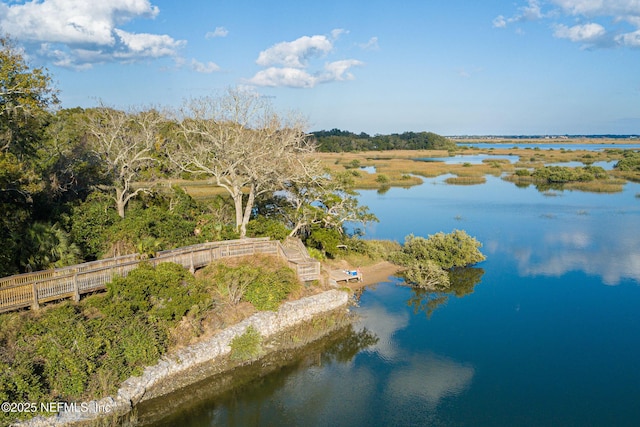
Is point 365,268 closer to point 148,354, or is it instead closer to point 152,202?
point 152,202

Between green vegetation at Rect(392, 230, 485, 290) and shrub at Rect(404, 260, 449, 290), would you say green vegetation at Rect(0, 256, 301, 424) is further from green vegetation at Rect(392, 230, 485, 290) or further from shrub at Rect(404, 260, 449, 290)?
green vegetation at Rect(392, 230, 485, 290)

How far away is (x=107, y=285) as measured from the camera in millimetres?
17484

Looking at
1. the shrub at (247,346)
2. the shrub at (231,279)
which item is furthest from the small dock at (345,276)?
the shrub at (247,346)

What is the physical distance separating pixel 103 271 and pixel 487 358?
16.3m

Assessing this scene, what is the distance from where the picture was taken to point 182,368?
16594mm

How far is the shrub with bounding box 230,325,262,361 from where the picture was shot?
1817 centimetres

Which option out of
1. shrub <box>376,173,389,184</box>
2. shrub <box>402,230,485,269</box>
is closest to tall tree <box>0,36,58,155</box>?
shrub <box>402,230,485,269</box>

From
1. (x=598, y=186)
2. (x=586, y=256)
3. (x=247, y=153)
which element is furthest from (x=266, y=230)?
(x=598, y=186)

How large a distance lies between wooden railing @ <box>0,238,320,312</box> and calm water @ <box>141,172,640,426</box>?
501 cm

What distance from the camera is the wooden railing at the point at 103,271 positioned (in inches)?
608

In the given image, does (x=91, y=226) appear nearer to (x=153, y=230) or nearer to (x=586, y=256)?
(x=153, y=230)

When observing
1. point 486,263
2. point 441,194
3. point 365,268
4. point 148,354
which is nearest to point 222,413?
point 148,354

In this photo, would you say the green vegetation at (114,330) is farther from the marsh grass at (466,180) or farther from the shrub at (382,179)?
the marsh grass at (466,180)

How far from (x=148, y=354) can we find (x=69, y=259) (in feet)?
22.0
